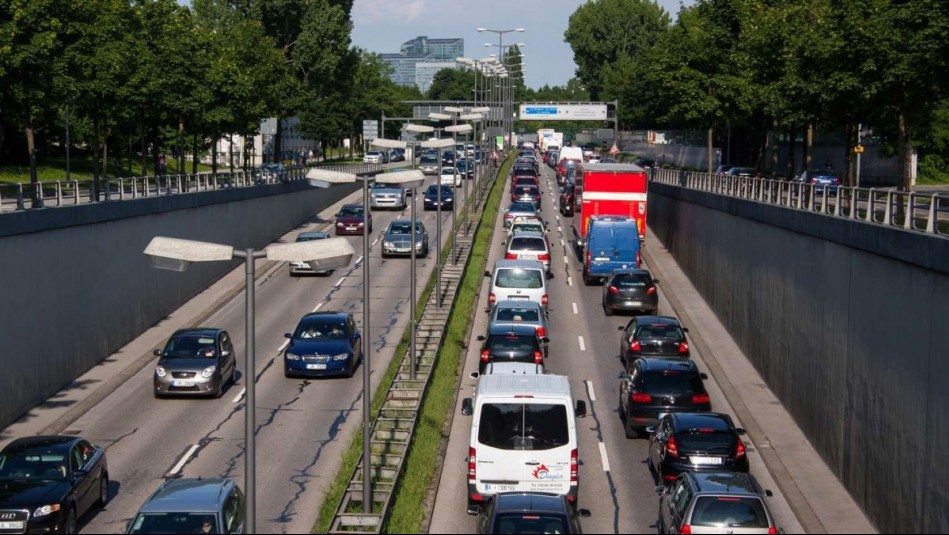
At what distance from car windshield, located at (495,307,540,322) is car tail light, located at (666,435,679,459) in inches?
495

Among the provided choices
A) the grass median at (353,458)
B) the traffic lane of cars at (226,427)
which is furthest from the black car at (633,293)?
the traffic lane of cars at (226,427)

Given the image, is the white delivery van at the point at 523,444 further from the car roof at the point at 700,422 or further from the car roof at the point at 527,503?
the car roof at the point at 527,503

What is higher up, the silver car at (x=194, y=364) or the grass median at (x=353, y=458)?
the silver car at (x=194, y=364)

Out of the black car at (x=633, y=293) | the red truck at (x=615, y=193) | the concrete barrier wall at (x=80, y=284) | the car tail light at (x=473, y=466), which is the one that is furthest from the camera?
the red truck at (x=615, y=193)

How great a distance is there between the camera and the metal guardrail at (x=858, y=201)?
62.4 feet

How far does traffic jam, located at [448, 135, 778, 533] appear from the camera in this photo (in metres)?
16.2

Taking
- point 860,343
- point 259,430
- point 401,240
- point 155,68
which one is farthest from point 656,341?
point 155,68

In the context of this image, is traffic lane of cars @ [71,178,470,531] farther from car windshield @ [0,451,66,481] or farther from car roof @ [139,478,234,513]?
car roof @ [139,478,234,513]

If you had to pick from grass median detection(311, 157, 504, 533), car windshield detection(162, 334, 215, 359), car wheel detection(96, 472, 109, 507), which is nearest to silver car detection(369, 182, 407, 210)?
grass median detection(311, 157, 504, 533)

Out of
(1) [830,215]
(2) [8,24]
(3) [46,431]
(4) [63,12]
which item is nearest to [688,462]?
(1) [830,215]

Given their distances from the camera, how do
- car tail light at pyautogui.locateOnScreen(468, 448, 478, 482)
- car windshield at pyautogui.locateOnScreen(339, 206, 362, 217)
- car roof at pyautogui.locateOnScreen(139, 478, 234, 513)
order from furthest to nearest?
car windshield at pyautogui.locateOnScreen(339, 206, 362, 217) → car tail light at pyautogui.locateOnScreen(468, 448, 478, 482) → car roof at pyautogui.locateOnScreen(139, 478, 234, 513)

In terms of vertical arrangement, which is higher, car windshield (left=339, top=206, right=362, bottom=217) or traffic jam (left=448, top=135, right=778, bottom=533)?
car windshield (left=339, top=206, right=362, bottom=217)

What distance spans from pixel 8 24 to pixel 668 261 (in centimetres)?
2984

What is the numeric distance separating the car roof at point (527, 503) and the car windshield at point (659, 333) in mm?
16140
